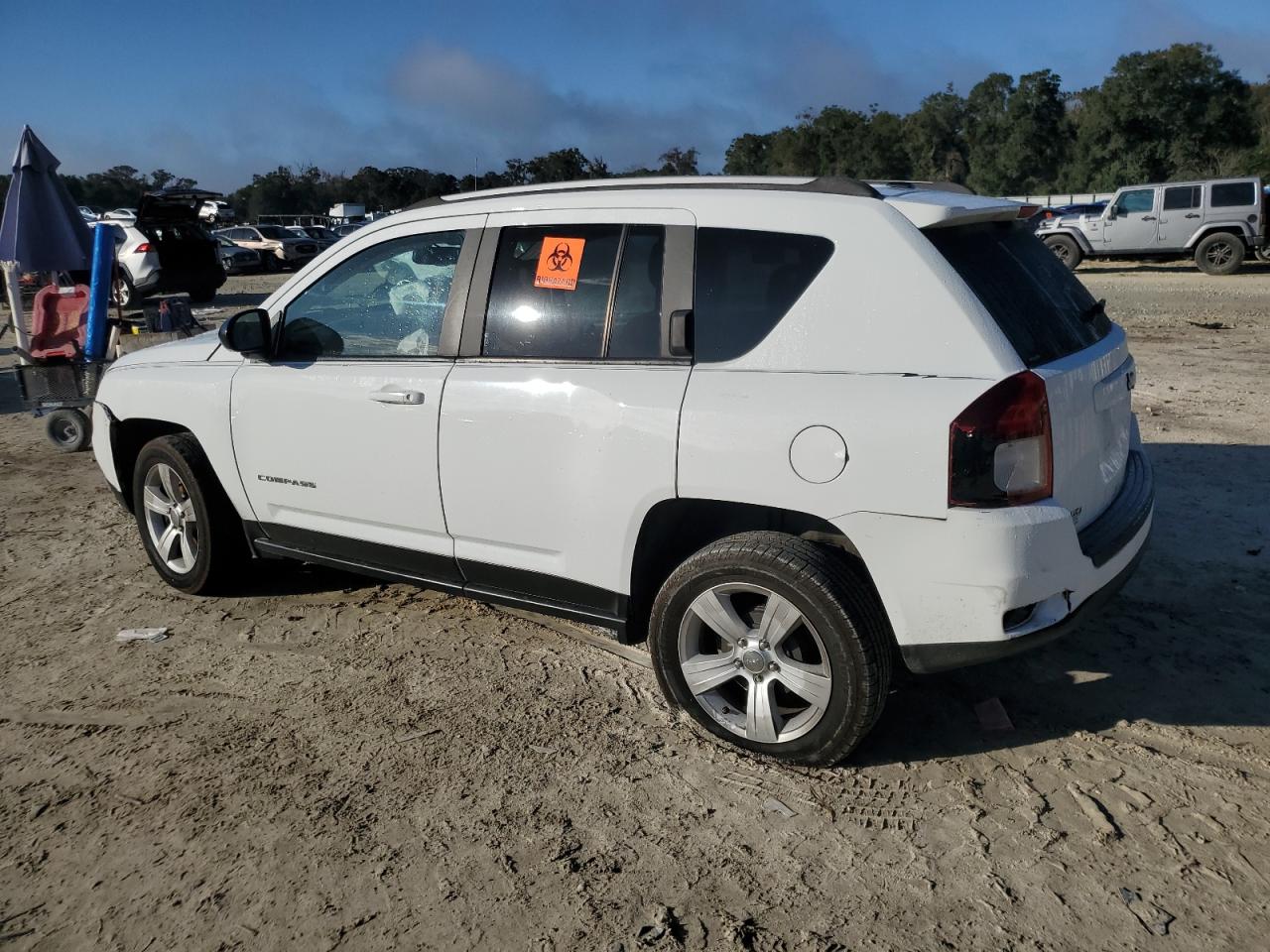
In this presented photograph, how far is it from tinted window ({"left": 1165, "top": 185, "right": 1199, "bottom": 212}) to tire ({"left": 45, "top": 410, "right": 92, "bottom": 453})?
2052 centimetres

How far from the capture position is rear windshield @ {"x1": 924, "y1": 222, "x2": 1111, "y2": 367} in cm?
315

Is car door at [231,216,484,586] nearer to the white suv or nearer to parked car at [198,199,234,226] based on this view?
the white suv

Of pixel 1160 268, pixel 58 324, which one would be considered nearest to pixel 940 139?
pixel 1160 268

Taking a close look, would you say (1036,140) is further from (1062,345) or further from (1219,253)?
(1062,345)

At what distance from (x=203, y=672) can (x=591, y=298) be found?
2.22 meters

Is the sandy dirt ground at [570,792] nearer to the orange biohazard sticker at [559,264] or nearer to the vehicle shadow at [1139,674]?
the vehicle shadow at [1139,674]

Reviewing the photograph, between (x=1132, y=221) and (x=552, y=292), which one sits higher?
(x=1132, y=221)

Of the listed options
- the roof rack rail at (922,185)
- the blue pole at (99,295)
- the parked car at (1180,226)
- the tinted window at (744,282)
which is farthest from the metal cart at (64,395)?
the parked car at (1180,226)

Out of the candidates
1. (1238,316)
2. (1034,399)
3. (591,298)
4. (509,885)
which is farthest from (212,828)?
(1238,316)

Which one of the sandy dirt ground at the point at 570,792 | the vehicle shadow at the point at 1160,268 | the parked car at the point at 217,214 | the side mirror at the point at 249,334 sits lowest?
the sandy dirt ground at the point at 570,792

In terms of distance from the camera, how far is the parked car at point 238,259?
31109mm

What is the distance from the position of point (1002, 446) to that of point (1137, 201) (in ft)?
70.4

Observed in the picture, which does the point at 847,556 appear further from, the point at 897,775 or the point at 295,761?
the point at 295,761

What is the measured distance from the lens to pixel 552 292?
3.77 meters
